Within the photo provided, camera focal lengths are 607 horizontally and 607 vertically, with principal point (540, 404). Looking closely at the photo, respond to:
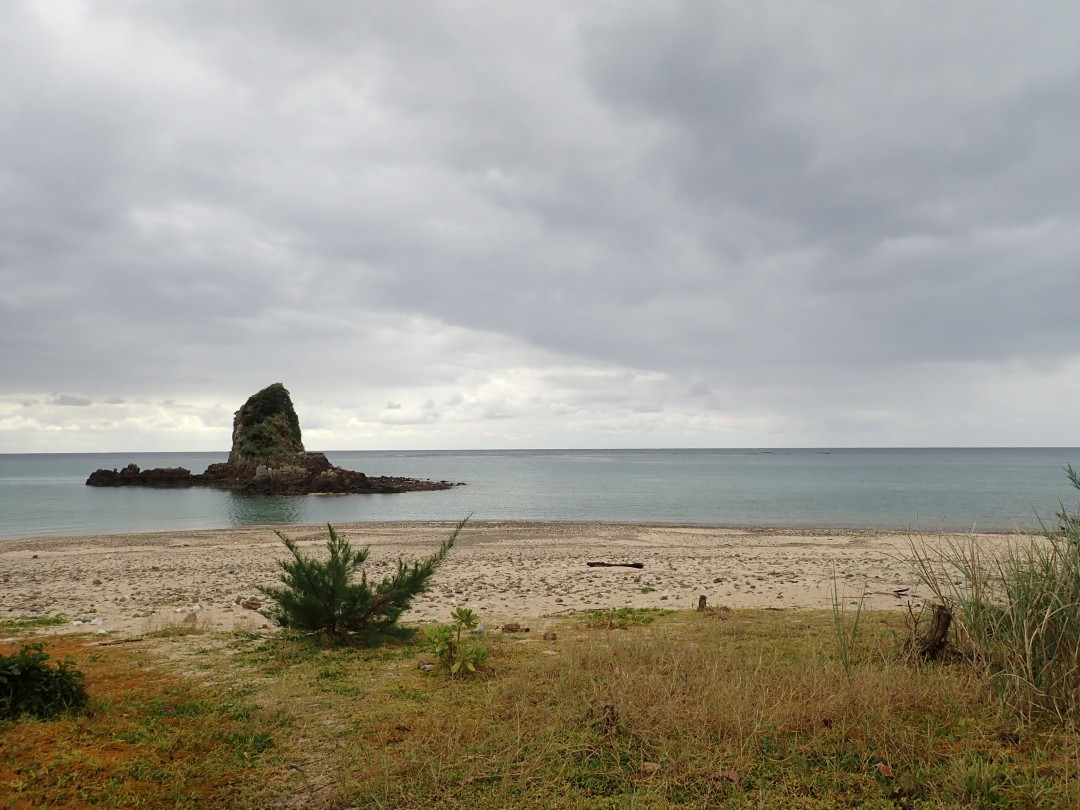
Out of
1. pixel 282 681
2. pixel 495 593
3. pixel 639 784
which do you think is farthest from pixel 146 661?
pixel 495 593

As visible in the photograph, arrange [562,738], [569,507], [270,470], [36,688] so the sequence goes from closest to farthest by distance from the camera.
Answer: [562,738]
[36,688]
[569,507]
[270,470]

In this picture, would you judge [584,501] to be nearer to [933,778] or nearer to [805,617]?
[805,617]

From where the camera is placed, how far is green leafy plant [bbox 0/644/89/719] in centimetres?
555

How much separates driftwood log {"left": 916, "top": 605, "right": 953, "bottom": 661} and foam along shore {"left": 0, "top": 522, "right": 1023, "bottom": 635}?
854mm

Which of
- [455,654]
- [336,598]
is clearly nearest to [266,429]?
[336,598]

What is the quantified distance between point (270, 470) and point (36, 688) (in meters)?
80.5

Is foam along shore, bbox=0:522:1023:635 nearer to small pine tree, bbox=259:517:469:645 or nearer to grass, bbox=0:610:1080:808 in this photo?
grass, bbox=0:610:1080:808

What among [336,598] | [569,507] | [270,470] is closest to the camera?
[336,598]

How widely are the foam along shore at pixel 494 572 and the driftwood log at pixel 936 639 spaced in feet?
2.80

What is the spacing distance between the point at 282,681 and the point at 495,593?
8.54m

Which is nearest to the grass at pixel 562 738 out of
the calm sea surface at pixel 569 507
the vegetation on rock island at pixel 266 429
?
the calm sea surface at pixel 569 507

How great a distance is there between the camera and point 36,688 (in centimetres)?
575

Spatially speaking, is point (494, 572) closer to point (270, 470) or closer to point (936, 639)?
point (936, 639)

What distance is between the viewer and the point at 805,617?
35.7 ft
